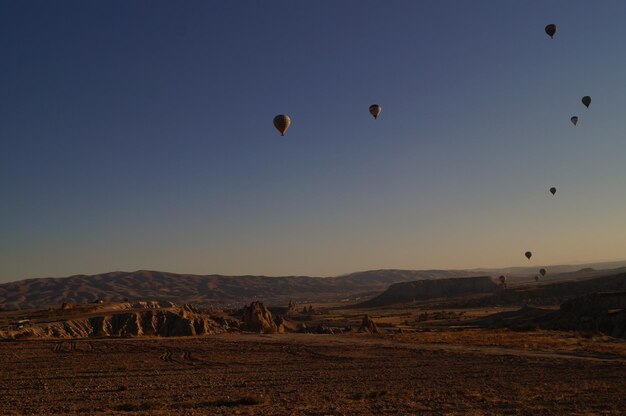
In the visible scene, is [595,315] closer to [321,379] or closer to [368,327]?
[368,327]

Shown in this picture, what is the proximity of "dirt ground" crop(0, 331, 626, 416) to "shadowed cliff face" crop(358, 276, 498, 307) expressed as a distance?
455 feet

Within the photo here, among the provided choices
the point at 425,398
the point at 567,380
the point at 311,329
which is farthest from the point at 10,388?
the point at 311,329

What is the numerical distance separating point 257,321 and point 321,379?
134 feet

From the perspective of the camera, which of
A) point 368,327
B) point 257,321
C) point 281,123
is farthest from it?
point 257,321

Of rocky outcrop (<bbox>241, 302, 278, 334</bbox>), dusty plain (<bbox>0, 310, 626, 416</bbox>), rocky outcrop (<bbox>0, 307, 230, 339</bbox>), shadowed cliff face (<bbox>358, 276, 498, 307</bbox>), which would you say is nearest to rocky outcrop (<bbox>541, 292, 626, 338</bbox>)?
dusty plain (<bbox>0, 310, 626, 416</bbox>)

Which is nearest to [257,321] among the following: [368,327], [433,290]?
[368,327]

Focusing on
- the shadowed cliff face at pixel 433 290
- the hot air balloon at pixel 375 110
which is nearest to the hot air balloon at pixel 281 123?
the hot air balloon at pixel 375 110

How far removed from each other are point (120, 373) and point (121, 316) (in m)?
33.5

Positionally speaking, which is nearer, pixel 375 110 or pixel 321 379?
pixel 321 379

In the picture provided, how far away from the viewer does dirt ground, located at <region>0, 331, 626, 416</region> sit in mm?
17000

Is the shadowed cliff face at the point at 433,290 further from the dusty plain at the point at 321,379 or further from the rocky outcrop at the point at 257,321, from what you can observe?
the dusty plain at the point at 321,379

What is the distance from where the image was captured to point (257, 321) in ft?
208

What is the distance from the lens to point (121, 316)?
187ft

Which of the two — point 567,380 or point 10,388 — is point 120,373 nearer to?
point 10,388
